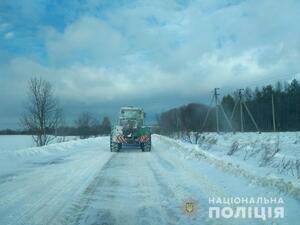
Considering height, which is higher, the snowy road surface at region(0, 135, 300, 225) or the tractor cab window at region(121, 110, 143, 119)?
the tractor cab window at region(121, 110, 143, 119)

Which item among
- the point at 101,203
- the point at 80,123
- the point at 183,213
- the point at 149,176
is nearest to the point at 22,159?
the point at 149,176

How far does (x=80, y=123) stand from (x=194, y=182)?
2336 inches

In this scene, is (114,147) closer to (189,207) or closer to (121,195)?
(121,195)

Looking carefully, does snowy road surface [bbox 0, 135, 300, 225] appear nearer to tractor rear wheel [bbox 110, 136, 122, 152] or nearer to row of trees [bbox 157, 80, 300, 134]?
tractor rear wheel [bbox 110, 136, 122, 152]

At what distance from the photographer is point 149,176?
13742mm

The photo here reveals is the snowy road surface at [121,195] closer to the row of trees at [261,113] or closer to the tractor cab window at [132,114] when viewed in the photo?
the tractor cab window at [132,114]

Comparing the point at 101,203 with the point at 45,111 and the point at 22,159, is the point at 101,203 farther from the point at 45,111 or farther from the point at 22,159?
the point at 45,111

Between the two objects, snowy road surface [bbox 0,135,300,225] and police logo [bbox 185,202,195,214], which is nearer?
snowy road surface [bbox 0,135,300,225]

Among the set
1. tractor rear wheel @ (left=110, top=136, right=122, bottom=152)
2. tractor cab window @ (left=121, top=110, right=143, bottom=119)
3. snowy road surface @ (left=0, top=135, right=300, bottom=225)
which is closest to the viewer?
snowy road surface @ (left=0, top=135, right=300, bottom=225)

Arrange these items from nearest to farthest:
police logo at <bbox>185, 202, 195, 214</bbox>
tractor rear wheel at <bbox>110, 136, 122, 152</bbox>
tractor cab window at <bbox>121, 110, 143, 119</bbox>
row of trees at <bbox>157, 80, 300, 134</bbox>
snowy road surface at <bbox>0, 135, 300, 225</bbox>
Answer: snowy road surface at <bbox>0, 135, 300, 225</bbox> → police logo at <bbox>185, 202, 195, 214</bbox> → tractor rear wheel at <bbox>110, 136, 122, 152</bbox> → tractor cab window at <bbox>121, 110, 143, 119</bbox> → row of trees at <bbox>157, 80, 300, 134</bbox>

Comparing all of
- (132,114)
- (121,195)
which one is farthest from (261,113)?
(121,195)

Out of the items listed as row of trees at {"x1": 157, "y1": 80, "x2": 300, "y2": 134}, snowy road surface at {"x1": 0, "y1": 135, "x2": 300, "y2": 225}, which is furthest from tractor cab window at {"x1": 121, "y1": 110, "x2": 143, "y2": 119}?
row of trees at {"x1": 157, "y1": 80, "x2": 300, "y2": 134}

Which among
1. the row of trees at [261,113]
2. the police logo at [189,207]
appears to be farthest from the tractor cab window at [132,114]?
the row of trees at [261,113]

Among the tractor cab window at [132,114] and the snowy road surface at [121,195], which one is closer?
the snowy road surface at [121,195]
